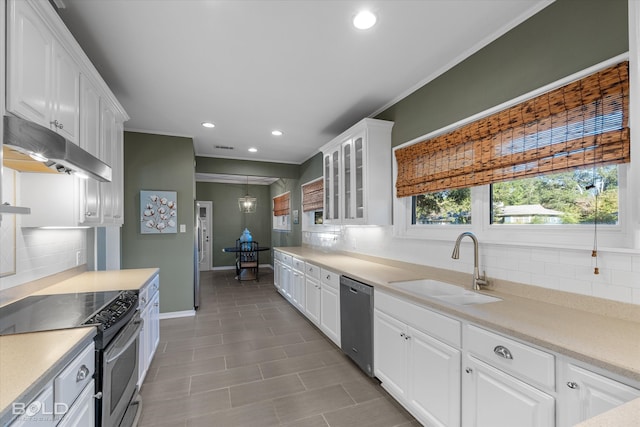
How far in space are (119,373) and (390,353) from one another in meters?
1.80

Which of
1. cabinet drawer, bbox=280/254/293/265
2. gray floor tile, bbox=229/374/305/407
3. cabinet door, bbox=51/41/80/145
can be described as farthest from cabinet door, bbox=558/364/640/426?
cabinet drawer, bbox=280/254/293/265

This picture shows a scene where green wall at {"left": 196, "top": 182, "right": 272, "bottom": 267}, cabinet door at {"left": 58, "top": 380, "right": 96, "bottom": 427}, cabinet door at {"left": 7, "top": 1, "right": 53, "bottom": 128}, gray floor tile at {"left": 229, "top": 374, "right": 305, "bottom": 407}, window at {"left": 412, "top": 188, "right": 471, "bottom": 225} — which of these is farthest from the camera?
green wall at {"left": 196, "top": 182, "right": 272, "bottom": 267}

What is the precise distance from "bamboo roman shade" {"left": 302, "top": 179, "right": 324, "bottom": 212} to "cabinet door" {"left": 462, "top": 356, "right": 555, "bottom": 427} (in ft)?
12.0

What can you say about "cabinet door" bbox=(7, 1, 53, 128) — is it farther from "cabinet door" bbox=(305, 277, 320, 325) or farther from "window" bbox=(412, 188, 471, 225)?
"cabinet door" bbox=(305, 277, 320, 325)

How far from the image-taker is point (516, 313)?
1562 mm

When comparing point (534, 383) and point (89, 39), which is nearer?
point (534, 383)

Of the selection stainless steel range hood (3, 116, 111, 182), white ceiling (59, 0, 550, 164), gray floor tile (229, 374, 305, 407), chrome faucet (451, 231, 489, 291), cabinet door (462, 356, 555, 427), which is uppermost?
white ceiling (59, 0, 550, 164)

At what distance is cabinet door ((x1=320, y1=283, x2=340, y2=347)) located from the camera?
3.09 m

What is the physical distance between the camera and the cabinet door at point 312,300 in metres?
3.62

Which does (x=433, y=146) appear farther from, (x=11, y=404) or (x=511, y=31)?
(x=11, y=404)

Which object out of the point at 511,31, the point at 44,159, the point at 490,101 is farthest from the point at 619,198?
the point at 44,159

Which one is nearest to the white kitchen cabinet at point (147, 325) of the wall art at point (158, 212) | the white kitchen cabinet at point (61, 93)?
the white kitchen cabinet at point (61, 93)

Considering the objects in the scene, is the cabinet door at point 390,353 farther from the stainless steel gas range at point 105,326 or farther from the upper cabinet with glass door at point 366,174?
the stainless steel gas range at point 105,326

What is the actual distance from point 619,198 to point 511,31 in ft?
4.12
